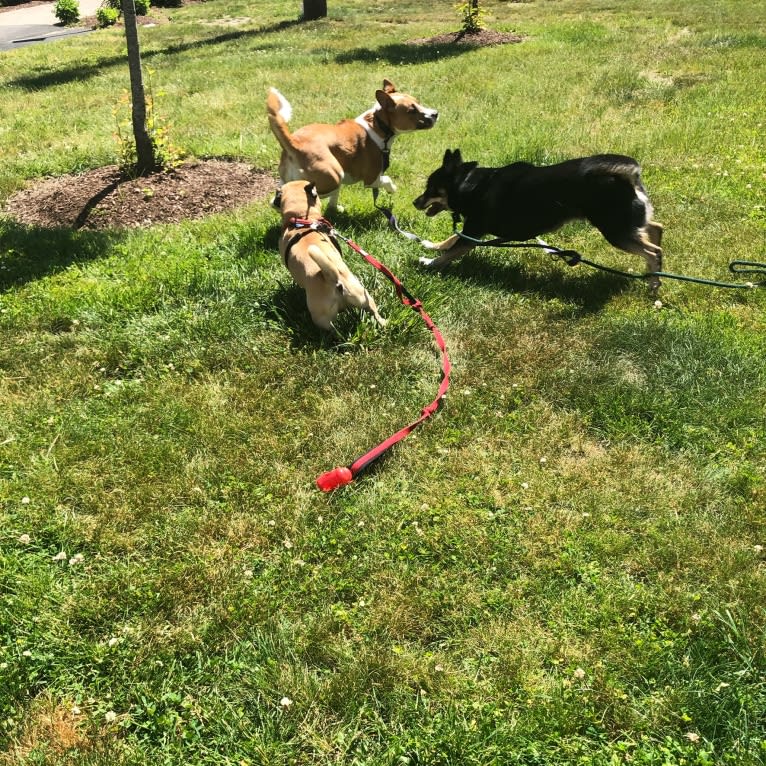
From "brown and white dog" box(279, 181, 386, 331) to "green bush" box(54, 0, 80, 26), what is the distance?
80.5 ft

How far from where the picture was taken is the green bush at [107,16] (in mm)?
21859

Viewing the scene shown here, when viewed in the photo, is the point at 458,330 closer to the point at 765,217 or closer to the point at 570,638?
the point at 570,638

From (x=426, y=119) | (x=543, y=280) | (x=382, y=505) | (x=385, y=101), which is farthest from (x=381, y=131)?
(x=382, y=505)

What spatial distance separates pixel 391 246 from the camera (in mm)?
5672

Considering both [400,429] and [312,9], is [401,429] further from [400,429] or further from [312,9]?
[312,9]

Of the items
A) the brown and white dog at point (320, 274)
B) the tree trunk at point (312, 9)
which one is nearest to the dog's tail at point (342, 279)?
the brown and white dog at point (320, 274)

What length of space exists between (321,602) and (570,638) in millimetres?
1133

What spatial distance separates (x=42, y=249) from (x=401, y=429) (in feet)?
13.4

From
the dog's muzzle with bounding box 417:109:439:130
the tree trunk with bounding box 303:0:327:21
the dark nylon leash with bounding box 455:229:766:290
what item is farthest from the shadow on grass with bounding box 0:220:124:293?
the tree trunk with bounding box 303:0:327:21

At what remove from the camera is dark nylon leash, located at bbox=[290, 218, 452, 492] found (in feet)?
11.2

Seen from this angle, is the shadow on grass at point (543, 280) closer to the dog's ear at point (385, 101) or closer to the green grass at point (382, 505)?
the green grass at point (382, 505)

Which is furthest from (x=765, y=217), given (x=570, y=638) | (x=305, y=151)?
(x=570, y=638)

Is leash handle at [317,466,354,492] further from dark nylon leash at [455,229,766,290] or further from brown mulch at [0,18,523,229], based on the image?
brown mulch at [0,18,523,229]

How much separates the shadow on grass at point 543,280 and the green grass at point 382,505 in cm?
3
